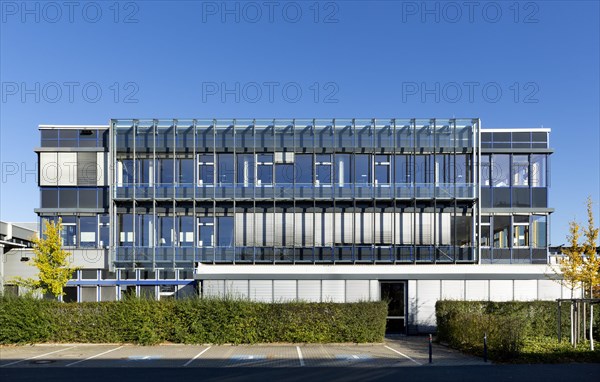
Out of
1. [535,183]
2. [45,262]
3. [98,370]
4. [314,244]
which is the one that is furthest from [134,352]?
[535,183]

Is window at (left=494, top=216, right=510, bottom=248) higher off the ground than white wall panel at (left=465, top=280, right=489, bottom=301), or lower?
higher

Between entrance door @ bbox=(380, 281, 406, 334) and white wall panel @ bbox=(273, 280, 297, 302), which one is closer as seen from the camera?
entrance door @ bbox=(380, 281, 406, 334)

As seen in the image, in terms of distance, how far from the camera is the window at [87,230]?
35.1 metres

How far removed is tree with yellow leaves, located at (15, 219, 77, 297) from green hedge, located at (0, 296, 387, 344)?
8.72 meters

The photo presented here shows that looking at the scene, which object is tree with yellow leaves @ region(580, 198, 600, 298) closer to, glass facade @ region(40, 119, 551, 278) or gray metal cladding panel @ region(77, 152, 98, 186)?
glass facade @ region(40, 119, 551, 278)

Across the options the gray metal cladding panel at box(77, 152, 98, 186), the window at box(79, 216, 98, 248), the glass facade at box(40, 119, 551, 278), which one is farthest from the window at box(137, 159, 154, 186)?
the window at box(79, 216, 98, 248)

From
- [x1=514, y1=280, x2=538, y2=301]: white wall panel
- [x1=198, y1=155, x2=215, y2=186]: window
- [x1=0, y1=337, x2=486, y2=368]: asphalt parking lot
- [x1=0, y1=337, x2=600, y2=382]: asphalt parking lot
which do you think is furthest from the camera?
[x1=198, y1=155, x2=215, y2=186]: window

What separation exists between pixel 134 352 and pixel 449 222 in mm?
19873

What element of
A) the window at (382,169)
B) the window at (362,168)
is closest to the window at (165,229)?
the window at (362,168)

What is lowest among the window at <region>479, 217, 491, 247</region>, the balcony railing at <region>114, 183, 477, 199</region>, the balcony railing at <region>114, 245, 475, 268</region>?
the balcony railing at <region>114, 245, 475, 268</region>

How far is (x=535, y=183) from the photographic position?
115 ft

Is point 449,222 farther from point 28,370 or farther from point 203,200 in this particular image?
point 28,370

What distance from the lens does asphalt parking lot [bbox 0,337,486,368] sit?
1811 centimetres

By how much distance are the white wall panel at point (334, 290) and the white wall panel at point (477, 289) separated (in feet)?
18.2
